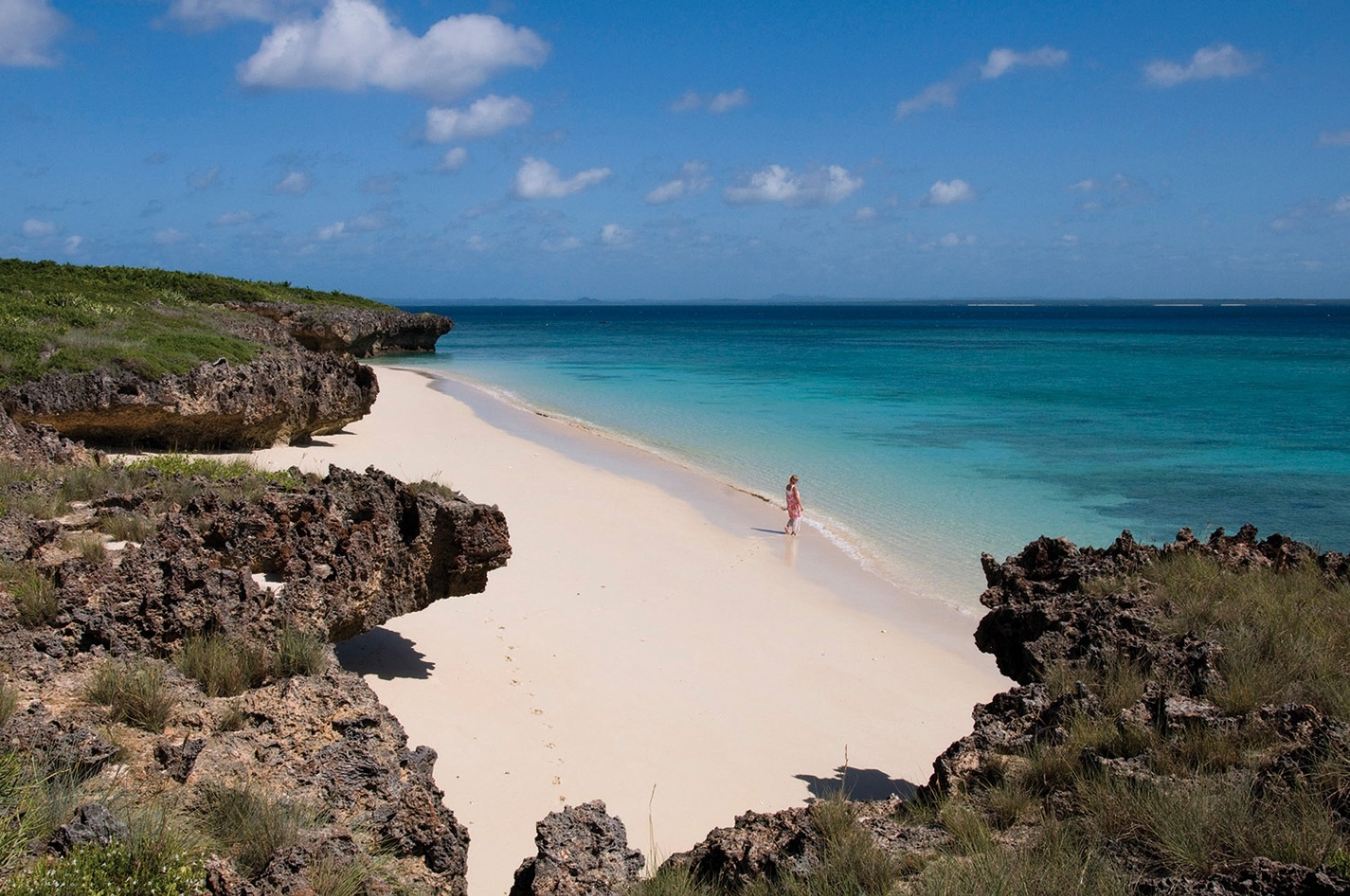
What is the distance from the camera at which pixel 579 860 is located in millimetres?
4062

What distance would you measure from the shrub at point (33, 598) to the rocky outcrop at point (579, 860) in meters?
3.29

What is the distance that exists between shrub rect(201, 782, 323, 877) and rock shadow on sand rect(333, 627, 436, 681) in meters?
Answer: 3.82

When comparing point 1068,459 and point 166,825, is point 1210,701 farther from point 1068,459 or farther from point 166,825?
point 1068,459

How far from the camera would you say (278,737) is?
464 centimetres

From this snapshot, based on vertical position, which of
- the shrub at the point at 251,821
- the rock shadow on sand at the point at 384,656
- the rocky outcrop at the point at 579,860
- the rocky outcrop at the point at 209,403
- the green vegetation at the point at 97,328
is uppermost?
the green vegetation at the point at 97,328

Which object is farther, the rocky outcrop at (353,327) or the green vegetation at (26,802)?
the rocky outcrop at (353,327)

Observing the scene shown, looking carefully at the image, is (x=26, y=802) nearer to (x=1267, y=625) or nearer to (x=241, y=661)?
(x=241, y=661)

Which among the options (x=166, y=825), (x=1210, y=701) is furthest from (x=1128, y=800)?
(x=166, y=825)

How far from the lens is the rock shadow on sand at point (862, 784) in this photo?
704 centimetres

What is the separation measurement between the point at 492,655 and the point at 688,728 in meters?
2.12

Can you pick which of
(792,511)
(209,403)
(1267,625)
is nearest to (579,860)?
(1267,625)

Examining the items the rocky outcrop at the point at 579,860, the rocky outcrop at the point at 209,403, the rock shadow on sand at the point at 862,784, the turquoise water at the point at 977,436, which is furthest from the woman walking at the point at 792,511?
the rocky outcrop at the point at 579,860

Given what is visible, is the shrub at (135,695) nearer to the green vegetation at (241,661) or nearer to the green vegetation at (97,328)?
the green vegetation at (241,661)

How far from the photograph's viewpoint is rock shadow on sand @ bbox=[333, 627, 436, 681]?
791cm
